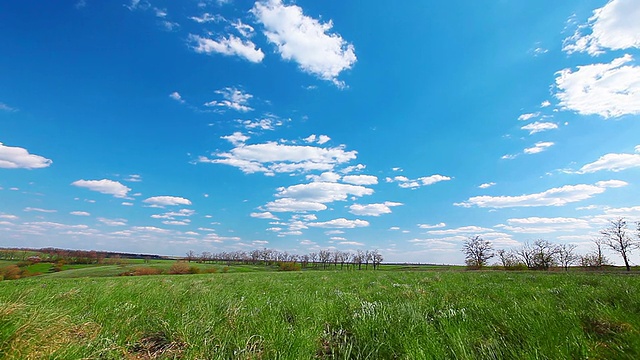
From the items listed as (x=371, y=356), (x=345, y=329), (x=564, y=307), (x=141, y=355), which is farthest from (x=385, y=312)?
(x=141, y=355)

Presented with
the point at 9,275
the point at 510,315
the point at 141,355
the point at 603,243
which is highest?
the point at 603,243

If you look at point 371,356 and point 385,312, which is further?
point 385,312

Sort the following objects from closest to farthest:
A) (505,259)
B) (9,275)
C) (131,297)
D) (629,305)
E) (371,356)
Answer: (371,356) < (629,305) < (131,297) < (9,275) < (505,259)

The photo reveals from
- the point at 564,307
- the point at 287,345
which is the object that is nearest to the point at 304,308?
the point at 287,345

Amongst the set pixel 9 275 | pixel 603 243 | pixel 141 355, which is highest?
pixel 603 243

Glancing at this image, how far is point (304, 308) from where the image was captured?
4965 millimetres

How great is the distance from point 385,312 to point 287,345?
6.74ft

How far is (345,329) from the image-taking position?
158 inches

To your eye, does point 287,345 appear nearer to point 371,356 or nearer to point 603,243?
point 371,356

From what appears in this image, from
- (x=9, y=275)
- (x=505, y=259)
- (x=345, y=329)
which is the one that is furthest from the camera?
(x=505, y=259)

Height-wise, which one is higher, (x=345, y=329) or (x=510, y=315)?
(x=510, y=315)

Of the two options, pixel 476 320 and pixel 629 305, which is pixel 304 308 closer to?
pixel 476 320

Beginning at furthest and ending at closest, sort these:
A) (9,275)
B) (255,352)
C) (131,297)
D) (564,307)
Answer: (9,275) < (131,297) < (564,307) < (255,352)

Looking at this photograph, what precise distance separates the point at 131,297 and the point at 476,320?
19.0ft
